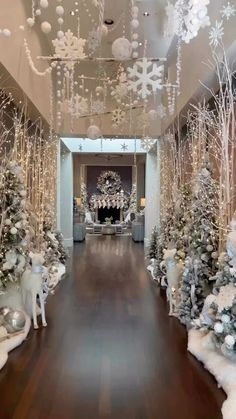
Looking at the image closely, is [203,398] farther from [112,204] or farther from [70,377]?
[112,204]

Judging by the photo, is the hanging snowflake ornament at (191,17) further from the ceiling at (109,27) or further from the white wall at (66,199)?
the white wall at (66,199)

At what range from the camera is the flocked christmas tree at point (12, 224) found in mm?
4285

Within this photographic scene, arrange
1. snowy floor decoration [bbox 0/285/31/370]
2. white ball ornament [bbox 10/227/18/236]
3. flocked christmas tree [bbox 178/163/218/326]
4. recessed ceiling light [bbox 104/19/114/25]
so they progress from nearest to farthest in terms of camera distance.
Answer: snowy floor decoration [bbox 0/285/31/370], white ball ornament [bbox 10/227/18/236], flocked christmas tree [bbox 178/163/218/326], recessed ceiling light [bbox 104/19/114/25]

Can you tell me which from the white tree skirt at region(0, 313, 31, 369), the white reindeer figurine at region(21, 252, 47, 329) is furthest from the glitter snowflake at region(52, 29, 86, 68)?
the white tree skirt at region(0, 313, 31, 369)

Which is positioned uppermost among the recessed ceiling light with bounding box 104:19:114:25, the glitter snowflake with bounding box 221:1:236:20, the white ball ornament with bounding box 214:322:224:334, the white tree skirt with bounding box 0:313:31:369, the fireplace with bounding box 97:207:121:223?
the recessed ceiling light with bounding box 104:19:114:25

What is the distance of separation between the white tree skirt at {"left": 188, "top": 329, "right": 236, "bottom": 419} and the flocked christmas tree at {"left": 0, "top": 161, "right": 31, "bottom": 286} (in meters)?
2.05

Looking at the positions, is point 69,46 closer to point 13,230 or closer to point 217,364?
point 13,230

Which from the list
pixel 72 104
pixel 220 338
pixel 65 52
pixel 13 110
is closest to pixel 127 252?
pixel 72 104

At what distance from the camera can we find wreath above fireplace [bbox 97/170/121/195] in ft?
65.0

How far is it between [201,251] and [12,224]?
85.8 inches

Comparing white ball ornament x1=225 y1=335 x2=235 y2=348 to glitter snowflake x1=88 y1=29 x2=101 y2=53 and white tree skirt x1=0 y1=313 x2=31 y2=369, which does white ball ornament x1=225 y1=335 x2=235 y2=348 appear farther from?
glitter snowflake x1=88 y1=29 x2=101 y2=53

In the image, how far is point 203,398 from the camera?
2.86m

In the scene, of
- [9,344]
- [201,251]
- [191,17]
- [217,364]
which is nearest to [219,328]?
[217,364]

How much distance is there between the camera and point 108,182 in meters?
19.8
